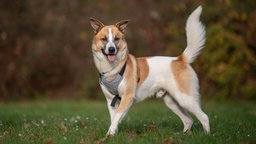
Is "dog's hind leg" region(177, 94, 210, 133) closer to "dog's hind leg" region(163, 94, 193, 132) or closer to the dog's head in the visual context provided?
"dog's hind leg" region(163, 94, 193, 132)

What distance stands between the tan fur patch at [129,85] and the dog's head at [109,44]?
0.21m

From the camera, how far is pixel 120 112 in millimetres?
6988

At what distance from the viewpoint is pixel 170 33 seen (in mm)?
15758

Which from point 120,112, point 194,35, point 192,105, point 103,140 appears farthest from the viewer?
point 194,35

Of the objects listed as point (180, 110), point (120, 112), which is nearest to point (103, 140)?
point (120, 112)

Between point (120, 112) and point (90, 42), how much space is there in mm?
9500

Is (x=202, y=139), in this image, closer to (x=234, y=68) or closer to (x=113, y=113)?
(x=113, y=113)

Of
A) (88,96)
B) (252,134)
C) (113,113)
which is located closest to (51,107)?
(88,96)

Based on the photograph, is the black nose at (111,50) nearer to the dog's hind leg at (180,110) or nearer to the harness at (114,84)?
the harness at (114,84)

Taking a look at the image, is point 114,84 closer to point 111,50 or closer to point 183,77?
point 111,50

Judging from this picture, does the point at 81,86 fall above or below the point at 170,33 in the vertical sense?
below

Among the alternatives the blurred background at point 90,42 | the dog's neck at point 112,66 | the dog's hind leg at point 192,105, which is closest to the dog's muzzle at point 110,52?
the dog's neck at point 112,66

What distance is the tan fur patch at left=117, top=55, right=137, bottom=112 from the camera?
7.06 m

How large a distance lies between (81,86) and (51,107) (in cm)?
306
